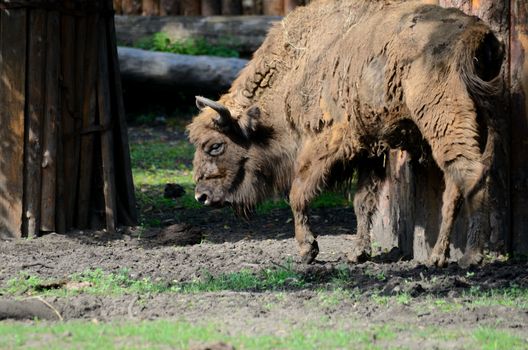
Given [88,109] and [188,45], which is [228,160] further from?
[188,45]

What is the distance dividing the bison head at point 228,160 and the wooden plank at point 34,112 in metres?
1.50

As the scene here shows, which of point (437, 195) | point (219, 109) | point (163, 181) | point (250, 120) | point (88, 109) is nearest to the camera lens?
point (437, 195)

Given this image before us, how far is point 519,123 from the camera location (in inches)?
348

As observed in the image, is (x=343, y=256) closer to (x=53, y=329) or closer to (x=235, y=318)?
(x=235, y=318)

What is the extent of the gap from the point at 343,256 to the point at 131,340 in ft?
12.4

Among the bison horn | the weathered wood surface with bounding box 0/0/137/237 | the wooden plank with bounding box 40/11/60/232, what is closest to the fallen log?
the weathered wood surface with bounding box 0/0/137/237

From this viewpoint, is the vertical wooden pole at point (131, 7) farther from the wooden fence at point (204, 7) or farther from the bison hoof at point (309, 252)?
the bison hoof at point (309, 252)

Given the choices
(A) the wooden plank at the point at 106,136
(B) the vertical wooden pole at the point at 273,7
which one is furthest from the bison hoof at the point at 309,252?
(B) the vertical wooden pole at the point at 273,7

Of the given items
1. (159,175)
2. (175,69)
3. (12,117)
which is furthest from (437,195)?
(175,69)

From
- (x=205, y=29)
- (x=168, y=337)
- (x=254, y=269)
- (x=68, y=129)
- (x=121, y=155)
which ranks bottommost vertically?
(x=254, y=269)

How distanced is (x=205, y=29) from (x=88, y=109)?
819 cm

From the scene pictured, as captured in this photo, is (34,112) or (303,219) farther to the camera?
(34,112)

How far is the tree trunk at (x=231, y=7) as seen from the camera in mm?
19188

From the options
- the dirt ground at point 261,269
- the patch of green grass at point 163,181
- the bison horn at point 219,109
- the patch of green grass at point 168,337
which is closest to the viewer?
the patch of green grass at point 168,337
